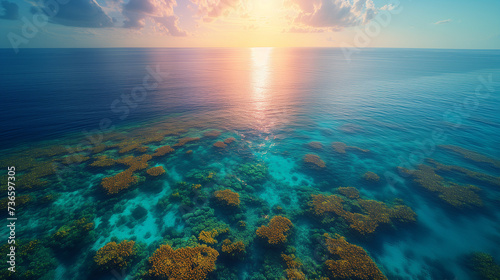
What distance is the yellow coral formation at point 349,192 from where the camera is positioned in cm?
2818

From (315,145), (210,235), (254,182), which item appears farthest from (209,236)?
(315,145)

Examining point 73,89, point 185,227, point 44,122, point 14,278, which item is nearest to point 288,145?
point 185,227

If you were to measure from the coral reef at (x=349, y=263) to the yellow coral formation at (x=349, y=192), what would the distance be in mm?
8949

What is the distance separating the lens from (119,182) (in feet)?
95.8

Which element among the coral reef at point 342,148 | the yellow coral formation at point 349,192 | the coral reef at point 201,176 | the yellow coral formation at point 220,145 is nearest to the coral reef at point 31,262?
the coral reef at point 201,176

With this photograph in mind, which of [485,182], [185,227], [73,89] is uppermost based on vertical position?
[73,89]

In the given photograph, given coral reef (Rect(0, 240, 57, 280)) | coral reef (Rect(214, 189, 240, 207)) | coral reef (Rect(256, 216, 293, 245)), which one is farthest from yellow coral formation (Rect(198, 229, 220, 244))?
coral reef (Rect(0, 240, 57, 280))

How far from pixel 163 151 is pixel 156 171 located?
7.42m

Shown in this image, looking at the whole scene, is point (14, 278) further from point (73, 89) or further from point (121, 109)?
point (73, 89)

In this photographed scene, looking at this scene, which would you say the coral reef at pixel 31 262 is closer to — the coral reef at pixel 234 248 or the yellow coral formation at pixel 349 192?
the coral reef at pixel 234 248

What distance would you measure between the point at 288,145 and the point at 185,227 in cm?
2991

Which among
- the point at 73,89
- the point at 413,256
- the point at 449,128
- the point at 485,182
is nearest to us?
the point at 413,256

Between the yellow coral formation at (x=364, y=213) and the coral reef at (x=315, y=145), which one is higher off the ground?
the coral reef at (x=315, y=145)

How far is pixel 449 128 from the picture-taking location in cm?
4912
